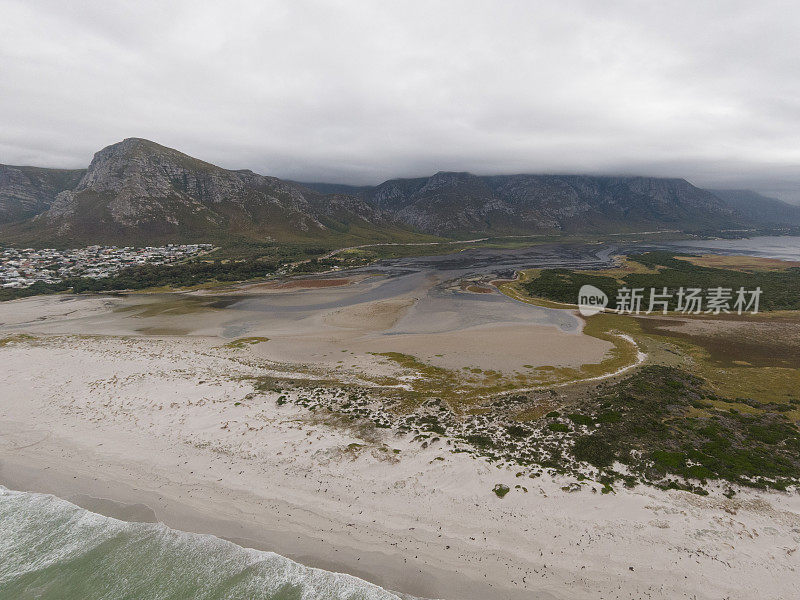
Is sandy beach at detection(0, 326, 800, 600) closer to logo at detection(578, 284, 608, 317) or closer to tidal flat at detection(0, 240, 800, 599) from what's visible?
tidal flat at detection(0, 240, 800, 599)

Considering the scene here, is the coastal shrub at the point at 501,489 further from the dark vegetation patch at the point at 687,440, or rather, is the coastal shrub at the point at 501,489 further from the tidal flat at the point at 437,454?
the dark vegetation patch at the point at 687,440

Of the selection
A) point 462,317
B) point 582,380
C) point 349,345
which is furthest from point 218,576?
point 462,317

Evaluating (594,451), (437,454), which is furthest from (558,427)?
(437,454)

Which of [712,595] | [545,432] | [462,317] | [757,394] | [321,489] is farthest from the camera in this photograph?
[462,317]

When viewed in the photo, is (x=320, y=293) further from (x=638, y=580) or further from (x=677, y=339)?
(x=638, y=580)

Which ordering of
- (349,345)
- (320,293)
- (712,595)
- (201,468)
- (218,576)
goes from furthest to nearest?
1. (320,293)
2. (349,345)
3. (201,468)
4. (218,576)
5. (712,595)

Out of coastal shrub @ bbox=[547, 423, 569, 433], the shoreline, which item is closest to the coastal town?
the shoreline

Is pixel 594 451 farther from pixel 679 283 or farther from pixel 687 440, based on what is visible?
pixel 679 283
